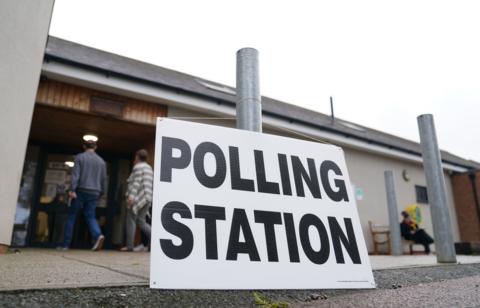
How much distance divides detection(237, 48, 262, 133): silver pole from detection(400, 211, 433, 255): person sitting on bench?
8.36 meters

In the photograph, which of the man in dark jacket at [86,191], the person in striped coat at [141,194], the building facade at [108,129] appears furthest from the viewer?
the building facade at [108,129]

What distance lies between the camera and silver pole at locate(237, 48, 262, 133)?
2.14 metres

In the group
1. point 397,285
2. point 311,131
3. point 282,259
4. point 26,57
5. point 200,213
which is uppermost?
point 311,131

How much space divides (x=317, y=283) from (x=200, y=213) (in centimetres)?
64

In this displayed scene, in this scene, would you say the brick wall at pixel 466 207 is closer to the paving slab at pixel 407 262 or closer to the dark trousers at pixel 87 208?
the paving slab at pixel 407 262

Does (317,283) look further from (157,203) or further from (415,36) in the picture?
(415,36)

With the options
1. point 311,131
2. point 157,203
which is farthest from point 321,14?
point 157,203

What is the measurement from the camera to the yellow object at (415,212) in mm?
10742

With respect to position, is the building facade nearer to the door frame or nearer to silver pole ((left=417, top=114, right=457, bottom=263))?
the door frame

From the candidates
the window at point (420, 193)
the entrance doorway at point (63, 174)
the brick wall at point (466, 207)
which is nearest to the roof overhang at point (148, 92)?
the entrance doorway at point (63, 174)

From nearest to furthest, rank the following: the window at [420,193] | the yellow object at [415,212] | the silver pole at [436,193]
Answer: the silver pole at [436,193]
the yellow object at [415,212]
the window at [420,193]

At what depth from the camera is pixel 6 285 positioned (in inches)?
59.9

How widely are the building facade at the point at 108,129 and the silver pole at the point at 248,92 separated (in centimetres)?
315

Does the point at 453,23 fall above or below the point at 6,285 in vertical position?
above
